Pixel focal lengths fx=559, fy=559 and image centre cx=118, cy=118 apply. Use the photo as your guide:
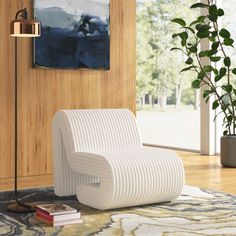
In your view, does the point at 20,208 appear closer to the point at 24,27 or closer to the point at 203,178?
the point at 24,27

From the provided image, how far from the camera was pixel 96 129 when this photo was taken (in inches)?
184

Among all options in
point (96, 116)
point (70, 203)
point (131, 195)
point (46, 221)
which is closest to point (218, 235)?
point (131, 195)

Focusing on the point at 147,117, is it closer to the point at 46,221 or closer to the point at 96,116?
the point at 96,116

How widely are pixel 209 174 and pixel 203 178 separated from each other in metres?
0.29

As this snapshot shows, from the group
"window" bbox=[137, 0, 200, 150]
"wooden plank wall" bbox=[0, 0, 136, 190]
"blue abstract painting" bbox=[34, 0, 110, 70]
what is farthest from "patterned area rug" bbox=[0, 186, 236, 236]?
"window" bbox=[137, 0, 200, 150]

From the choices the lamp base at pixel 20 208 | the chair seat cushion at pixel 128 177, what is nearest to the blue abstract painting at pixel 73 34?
the chair seat cushion at pixel 128 177

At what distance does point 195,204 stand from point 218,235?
3.07 ft

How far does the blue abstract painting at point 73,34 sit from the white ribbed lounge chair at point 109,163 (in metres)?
1.16

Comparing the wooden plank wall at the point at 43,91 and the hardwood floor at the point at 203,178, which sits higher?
the wooden plank wall at the point at 43,91

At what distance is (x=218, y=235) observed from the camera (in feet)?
11.0

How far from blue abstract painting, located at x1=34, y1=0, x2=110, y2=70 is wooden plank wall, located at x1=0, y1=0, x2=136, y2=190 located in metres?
0.09

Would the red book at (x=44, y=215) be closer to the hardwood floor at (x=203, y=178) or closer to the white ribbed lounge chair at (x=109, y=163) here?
the white ribbed lounge chair at (x=109, y=163)

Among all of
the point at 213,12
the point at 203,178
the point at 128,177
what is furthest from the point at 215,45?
the point at 128,177

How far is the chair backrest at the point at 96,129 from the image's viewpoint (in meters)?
4.52
